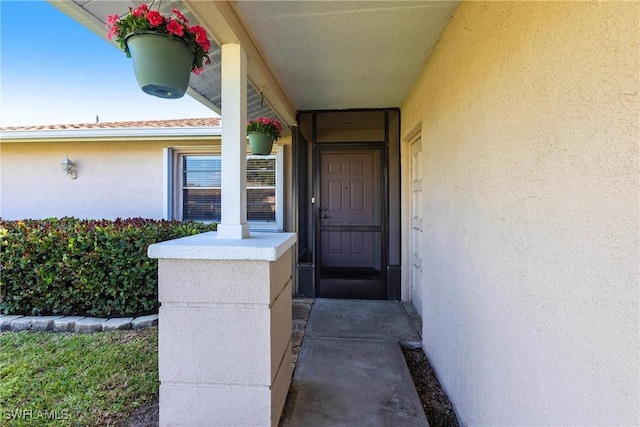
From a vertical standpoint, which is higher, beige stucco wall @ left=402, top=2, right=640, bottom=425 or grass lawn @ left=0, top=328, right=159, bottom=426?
beige stucco wall @ left=402, top=2, right=640, bottom=425

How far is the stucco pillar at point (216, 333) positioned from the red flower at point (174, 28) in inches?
42.6

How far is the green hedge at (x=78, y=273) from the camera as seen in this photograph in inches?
128

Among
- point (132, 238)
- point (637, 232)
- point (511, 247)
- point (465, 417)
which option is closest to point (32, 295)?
point (132, 238)

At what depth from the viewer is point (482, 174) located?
162cm

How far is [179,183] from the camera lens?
4.95 meters

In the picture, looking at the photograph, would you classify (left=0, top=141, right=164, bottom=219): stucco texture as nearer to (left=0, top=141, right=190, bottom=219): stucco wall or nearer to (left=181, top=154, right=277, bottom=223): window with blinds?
(left=0, top=141, right=190, bottom=219): stucco wall

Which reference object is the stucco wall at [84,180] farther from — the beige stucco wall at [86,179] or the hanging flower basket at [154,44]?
the hanging flower basket at [154,44]

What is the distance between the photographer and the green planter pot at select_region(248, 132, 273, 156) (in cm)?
338

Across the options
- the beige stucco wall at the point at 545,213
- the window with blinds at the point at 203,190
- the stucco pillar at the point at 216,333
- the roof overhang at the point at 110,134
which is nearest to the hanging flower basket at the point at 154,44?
the stucco pillar at the point at 216,333

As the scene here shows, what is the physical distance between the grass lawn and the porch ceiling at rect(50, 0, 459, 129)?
245 centimetres

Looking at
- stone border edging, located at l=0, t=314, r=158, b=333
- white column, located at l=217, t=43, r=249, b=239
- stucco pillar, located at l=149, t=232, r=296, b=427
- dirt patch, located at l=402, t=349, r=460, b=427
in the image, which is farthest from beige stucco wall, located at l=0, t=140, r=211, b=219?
dirt patch, located at l=402, t=349, r=460, b=427

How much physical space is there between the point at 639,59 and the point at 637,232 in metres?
0.44

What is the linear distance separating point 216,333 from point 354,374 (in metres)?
1.31

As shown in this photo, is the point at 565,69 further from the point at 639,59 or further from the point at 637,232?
the point at 637,232
